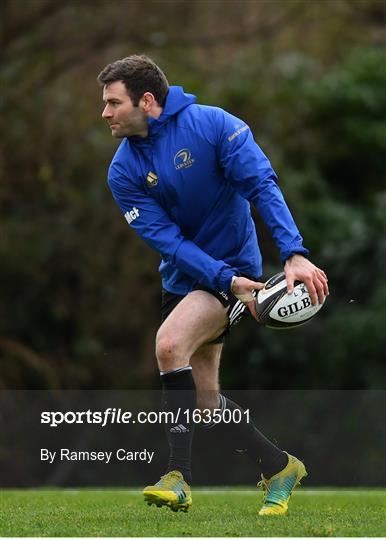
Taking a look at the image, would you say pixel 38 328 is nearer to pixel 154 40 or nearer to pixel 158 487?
pixel 154 40

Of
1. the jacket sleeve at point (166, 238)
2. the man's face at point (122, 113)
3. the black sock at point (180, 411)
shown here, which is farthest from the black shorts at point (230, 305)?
the man's face at point (122, 113)

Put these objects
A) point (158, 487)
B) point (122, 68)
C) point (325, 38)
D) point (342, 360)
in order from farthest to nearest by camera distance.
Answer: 1. point (325, 38)
2. point (342, 360)
3. point (122, 68)
4. point (158, 487)

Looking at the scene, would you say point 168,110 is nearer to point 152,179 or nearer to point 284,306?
point 152,179

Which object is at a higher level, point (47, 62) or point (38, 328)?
point (47, 62)

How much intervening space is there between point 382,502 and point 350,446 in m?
11.6

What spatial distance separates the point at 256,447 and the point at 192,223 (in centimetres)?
140

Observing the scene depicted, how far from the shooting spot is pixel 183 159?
7.03 m

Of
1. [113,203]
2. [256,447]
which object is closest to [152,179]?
[256,447]

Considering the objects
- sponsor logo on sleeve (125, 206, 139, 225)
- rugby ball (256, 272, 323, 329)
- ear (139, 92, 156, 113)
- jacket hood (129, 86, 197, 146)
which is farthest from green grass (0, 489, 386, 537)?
ear (139, 92, 156, 113)

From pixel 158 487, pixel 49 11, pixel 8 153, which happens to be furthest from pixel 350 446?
pixel 158 487

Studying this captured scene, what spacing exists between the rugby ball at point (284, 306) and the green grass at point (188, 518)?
1.08 m

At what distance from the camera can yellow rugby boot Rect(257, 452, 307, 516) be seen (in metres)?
7.09

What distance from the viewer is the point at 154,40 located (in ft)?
70.1

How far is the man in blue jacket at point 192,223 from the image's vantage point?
22.4ft
